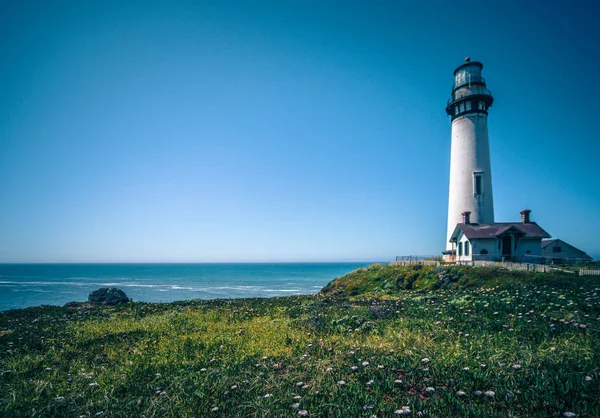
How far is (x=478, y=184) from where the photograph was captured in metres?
34.5

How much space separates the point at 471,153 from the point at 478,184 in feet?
11.7

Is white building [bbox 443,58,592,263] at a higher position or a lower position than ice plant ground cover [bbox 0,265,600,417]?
higher

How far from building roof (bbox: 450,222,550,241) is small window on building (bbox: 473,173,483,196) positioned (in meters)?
3.66

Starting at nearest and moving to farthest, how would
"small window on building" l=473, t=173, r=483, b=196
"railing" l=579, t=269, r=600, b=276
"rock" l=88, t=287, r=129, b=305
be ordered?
"railing" l=579, t=269, r=600, b=276 < "rock" l=88, t=287, r=129, b=305 < "small window on building" l=473, t=173, r=483, b=196

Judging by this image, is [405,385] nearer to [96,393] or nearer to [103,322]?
[96,393]

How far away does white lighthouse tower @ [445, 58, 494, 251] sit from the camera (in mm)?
34531

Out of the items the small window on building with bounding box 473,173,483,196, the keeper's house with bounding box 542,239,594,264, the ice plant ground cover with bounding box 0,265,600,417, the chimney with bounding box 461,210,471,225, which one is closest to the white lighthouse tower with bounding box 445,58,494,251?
the small window on building with bounding box 473,173,483,196

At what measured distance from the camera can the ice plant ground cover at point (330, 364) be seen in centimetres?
491

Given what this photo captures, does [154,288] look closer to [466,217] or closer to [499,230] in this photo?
[466,217]

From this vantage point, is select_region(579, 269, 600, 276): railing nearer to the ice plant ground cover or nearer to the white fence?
the white fence

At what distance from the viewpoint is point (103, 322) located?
1473 centimetres

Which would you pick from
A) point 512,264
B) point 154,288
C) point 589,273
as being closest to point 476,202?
point 512,264

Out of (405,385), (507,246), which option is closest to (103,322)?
(405,385)

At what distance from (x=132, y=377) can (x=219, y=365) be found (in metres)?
1.82
